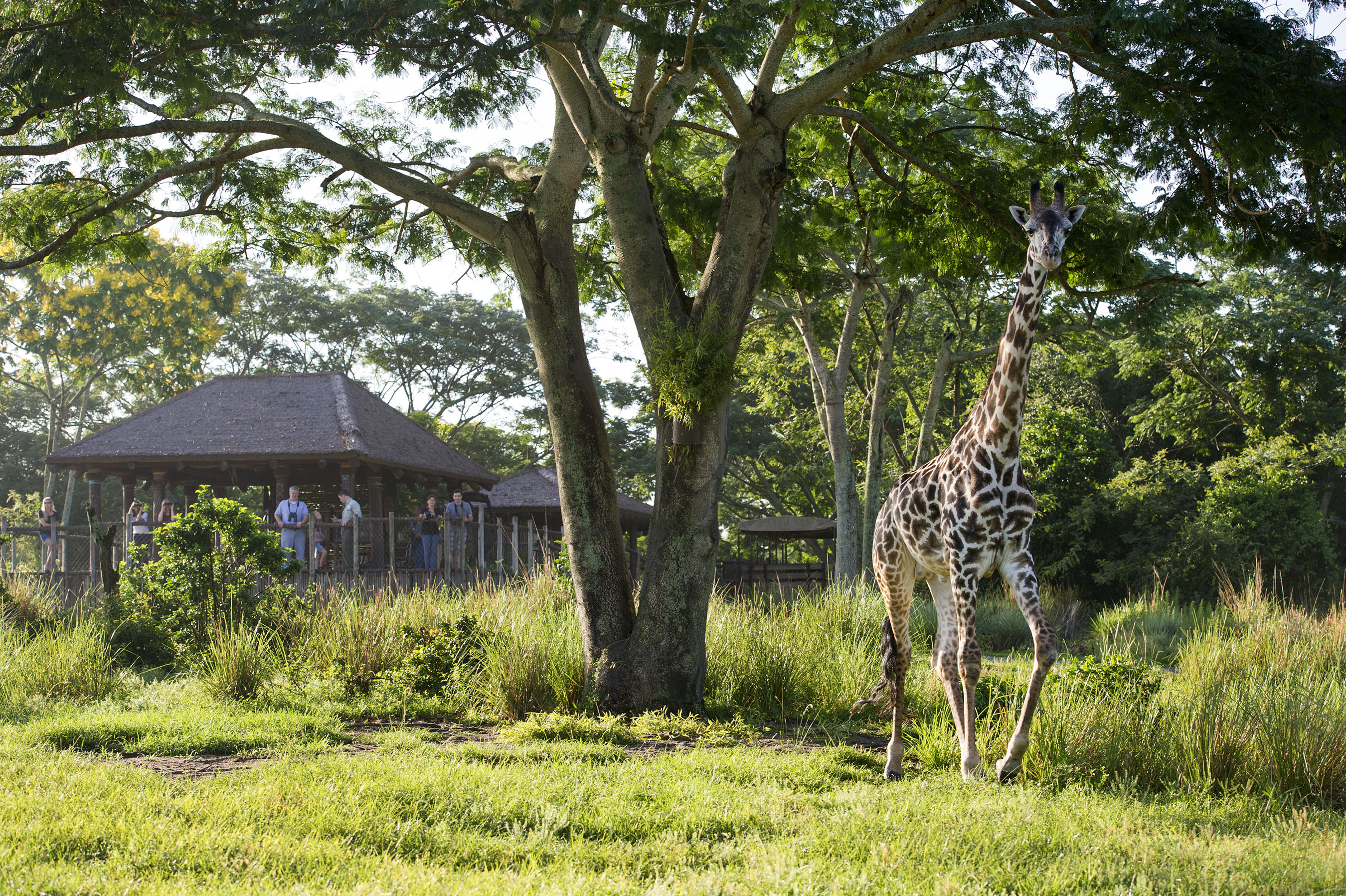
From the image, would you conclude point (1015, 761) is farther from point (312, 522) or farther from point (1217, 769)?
point (312, 522)

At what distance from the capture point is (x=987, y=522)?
5555 mm

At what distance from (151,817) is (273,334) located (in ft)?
111

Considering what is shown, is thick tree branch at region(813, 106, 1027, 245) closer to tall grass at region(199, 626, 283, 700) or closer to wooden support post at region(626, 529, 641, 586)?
tall grass at region(199, 626, 283, 700)

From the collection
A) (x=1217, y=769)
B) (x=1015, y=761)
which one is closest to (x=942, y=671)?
(x=1015, y=761)

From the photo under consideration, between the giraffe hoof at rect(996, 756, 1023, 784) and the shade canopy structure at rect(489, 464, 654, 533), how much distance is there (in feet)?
61.3

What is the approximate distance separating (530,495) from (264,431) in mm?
6398

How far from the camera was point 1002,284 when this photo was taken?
1755cm

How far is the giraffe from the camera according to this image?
5355 mm

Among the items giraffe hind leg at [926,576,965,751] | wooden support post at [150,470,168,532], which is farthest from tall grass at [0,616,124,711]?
wooden support post at [150,470,168,532]

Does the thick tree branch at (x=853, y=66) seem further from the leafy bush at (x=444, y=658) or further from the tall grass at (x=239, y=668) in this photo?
the tall grass at (x=239, y=668)

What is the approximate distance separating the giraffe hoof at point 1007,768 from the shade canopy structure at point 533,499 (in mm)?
18684

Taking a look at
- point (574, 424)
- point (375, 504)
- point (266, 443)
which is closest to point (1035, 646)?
point (574, 424)

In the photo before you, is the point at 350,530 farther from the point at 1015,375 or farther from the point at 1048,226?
the point at 1048,226

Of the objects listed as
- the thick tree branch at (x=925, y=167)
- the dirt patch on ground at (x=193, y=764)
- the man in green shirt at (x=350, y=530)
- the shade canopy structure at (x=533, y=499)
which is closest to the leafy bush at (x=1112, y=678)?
the thick tree branch at (x=925, y=167)
